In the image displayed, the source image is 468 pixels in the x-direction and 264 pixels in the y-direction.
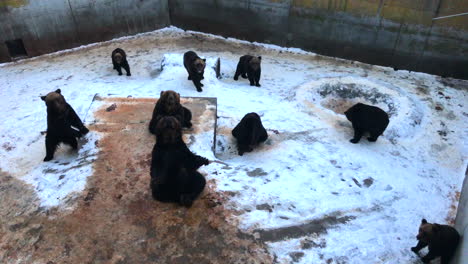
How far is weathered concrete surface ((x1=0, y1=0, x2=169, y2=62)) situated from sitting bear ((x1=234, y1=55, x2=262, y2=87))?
5.10 metres

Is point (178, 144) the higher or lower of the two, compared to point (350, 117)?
higher

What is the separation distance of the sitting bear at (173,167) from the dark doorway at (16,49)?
9.42 metres

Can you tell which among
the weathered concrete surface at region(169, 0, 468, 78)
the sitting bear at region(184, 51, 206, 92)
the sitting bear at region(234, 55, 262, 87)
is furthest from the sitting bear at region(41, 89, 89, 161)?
the weathered concrete surface at region(169, 0, 468, 78)

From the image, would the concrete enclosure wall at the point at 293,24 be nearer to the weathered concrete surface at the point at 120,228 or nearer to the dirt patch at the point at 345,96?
the dirt patch at the point at 345,96

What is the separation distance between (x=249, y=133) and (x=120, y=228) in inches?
130

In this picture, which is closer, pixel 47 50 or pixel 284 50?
pixel 47 50

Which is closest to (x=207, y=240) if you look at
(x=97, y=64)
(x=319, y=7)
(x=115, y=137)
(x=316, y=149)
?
(x=115, y=137)

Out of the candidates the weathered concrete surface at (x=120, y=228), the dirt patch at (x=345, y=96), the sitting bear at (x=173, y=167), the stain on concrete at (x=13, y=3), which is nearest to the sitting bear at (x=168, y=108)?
the weathered concrete surface at (x=120, y=228)

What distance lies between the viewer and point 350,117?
26.5 ft

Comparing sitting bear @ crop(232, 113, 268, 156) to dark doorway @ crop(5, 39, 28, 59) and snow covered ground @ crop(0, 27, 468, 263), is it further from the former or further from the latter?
dark doorway @ crop(5, 39, 28, 59)

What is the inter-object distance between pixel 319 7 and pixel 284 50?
74.3 inches

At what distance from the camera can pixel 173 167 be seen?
456 centimetres

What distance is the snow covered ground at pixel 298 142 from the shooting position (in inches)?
205

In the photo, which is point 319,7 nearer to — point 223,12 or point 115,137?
point 223,12
